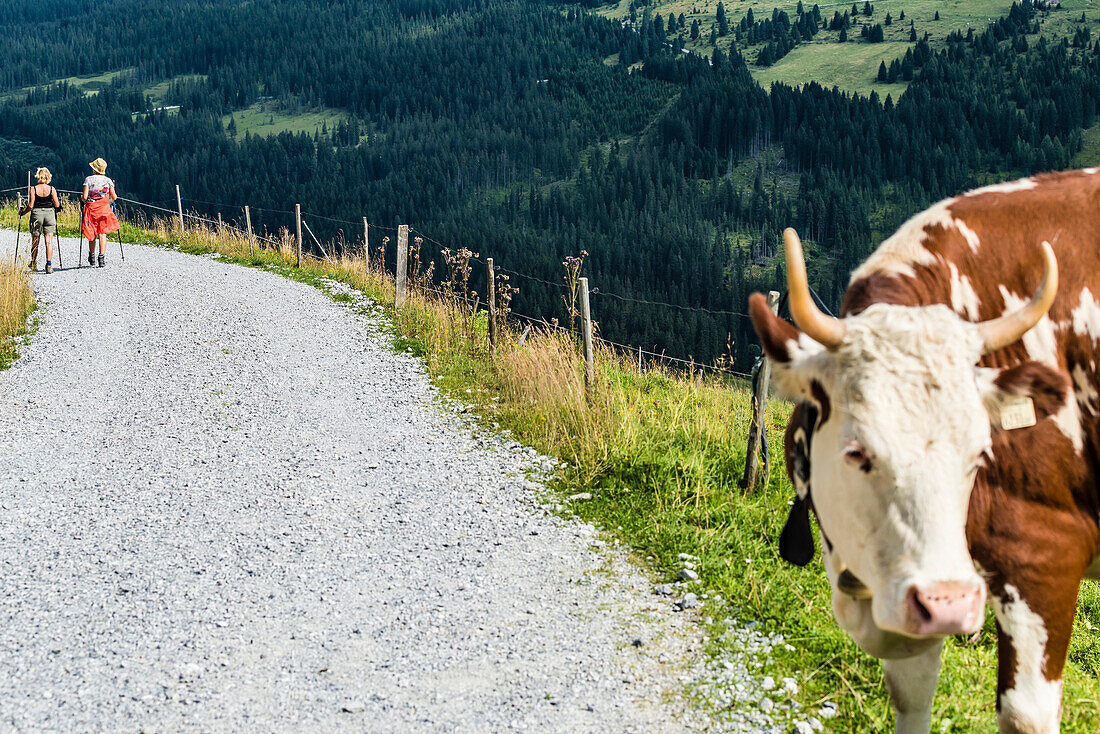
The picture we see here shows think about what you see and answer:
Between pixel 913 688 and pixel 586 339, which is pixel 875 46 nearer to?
pixel 586 339

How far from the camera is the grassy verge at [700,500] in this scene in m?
4.04

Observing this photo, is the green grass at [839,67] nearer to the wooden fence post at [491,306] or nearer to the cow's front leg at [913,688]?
the wooden fence post at [491,306]

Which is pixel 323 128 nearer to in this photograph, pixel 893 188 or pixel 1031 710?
pixel 893 188

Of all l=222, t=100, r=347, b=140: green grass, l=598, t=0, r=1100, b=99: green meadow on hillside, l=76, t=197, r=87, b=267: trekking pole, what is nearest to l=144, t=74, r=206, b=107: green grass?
l=222, t=100, r=347, b=140: green grass

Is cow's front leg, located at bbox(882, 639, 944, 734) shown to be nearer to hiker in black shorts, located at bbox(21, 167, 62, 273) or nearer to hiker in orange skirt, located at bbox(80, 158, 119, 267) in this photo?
hiker in black shorts, located at bbox(21, 167, 62, 273)

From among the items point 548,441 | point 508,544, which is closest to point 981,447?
point 508,544

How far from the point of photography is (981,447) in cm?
245

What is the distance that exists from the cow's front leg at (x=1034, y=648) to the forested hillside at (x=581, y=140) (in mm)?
80364

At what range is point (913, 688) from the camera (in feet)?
11.1

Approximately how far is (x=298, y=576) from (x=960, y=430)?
173 inches

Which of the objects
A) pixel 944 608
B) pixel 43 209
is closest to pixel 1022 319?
pixel 944 608

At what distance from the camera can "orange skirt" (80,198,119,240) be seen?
1761 cm

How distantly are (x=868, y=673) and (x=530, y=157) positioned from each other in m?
155

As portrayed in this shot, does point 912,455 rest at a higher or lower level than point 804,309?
lower
